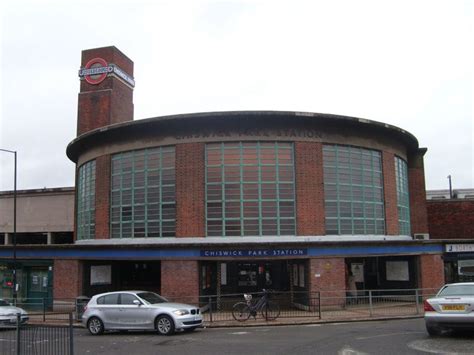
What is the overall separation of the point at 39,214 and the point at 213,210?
2430cm

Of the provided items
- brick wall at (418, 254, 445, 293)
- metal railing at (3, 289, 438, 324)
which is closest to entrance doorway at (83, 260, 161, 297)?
metal railing at (3, 289, 438, 324)

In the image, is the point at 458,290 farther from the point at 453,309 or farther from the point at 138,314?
the point at 138,314

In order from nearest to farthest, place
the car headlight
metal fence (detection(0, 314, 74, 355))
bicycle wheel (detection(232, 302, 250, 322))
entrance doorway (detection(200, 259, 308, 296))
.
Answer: metal fence (detection(0, 314, 74, 355)), the car headlight, bicycle wheel (detection(232, 302, 250, 322)), entrance doorway (detection(200, 259, 308, 296))

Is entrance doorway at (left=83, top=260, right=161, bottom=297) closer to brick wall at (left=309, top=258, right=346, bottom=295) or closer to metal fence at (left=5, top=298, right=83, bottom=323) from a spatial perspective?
metal fence at (left=5, top=298, right=83, bottom=323)

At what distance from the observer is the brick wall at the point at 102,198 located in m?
28.1

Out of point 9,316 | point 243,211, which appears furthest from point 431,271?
point 9,316

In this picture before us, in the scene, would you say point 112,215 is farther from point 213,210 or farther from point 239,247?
point 239,247

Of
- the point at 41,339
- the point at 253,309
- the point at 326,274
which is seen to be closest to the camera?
the point at 41,339

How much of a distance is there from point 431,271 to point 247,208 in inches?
386

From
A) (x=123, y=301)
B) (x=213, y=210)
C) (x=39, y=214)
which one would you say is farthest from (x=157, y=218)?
(x=39, y=214)

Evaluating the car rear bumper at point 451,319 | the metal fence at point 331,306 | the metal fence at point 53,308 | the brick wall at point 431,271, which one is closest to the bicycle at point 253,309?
the metal fence at point 331,306

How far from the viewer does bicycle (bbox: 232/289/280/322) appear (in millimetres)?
19891

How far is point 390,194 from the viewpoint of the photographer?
2830cm

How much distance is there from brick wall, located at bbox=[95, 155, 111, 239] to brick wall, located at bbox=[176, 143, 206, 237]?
4783 mm
